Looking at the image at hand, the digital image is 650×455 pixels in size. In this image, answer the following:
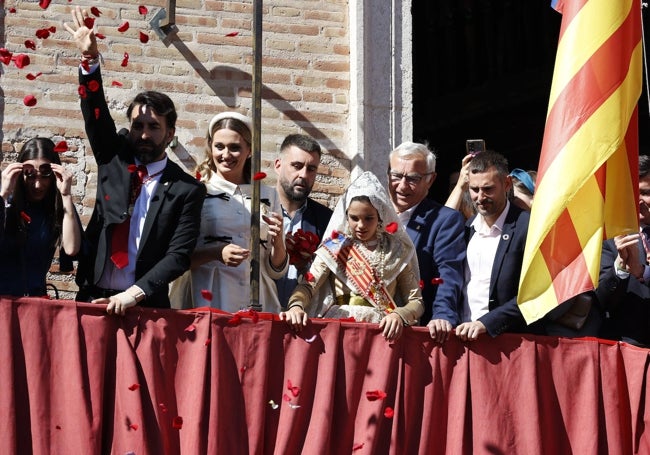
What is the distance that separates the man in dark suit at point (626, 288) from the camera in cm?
814

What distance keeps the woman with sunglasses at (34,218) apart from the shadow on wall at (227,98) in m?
2.25

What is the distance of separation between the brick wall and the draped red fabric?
2.20 meters

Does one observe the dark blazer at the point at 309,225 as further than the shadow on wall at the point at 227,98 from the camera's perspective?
No

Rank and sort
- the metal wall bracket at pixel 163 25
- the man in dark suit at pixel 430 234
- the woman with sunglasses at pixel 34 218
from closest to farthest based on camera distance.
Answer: the woman with sunglasses at pixel 34 218
the man in dark suit at pixel 430 234
the metal wall bracket at pixel 163 25

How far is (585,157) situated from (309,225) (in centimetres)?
149

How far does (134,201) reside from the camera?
25.6 feet

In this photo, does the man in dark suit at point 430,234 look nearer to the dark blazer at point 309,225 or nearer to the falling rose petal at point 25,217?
the dark blazer at point 309,225

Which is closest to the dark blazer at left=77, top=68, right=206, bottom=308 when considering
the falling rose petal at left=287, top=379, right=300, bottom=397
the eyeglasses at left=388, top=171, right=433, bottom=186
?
the falling rose petal at left=287, top=379, right=300, bottom=397

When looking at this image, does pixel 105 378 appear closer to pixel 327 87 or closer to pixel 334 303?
pixel 334 303

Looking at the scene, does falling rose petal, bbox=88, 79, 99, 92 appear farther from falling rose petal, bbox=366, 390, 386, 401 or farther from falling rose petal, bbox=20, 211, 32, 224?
falling rose petal, bbox=366, 390, 386, 401

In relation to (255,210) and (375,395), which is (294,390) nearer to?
(375,395)

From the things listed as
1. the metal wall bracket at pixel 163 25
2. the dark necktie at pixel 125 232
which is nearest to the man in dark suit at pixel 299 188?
the dark necktie at pixel 125 232

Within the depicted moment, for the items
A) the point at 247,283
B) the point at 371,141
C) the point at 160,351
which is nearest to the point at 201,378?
the point at 160,351

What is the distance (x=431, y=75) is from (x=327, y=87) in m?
3.90
